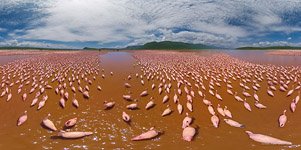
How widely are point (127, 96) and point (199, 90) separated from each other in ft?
16.2

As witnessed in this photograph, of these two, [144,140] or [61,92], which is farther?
[61,92]

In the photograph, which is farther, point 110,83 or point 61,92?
point 110,83

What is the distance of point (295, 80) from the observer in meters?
21.0

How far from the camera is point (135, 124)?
11.6 m

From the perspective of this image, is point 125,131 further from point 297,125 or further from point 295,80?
point 295,80

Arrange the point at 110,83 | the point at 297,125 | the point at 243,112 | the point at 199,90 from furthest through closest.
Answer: the point at 110,83, the point at 199,90, the point at 243,112, the point at 297,125

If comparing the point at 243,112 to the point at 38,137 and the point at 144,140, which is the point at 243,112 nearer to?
the point at 144,140

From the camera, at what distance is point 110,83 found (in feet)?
65.8

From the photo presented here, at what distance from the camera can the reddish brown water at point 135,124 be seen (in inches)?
376

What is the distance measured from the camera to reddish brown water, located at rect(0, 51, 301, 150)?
9539 mm

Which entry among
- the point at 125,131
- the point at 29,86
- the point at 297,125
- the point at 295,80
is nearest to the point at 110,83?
the point at 29,86

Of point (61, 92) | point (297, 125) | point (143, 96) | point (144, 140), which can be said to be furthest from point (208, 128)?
point (61, 92)

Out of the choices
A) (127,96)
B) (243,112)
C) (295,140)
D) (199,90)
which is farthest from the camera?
(199,90)

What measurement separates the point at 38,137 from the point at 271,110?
1112cm
